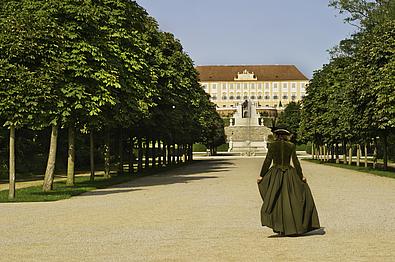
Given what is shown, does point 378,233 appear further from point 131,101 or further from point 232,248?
point 131,101

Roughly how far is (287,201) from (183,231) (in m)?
2.16

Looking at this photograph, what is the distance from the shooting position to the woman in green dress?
1124 cm

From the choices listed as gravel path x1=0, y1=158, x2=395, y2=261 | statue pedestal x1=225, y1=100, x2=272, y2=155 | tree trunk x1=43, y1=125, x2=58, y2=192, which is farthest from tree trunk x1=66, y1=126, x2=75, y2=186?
statue pedestal x1=225, y1=100, x2=272, y2=155

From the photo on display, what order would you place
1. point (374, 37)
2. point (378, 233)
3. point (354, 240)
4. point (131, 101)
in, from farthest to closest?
point (374, 37) → point (131, 101) → point (378, 233) → point (354, 240)

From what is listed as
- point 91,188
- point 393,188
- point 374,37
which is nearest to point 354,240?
point 393,188

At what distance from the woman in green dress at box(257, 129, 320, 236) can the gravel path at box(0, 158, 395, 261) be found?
243 millimetres

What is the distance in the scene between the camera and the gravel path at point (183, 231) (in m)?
9.62

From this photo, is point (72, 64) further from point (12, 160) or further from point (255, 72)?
point (255, 72)

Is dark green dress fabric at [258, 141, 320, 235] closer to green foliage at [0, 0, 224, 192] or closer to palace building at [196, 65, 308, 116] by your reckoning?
green foliage at [0, 0, 224, 192]

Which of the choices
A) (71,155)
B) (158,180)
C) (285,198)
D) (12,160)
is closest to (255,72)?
(158,180)

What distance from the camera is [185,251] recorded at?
9914mm

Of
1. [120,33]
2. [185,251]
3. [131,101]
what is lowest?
[185,251]

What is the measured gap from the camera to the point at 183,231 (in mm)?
12336

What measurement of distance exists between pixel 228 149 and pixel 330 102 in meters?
67.8
